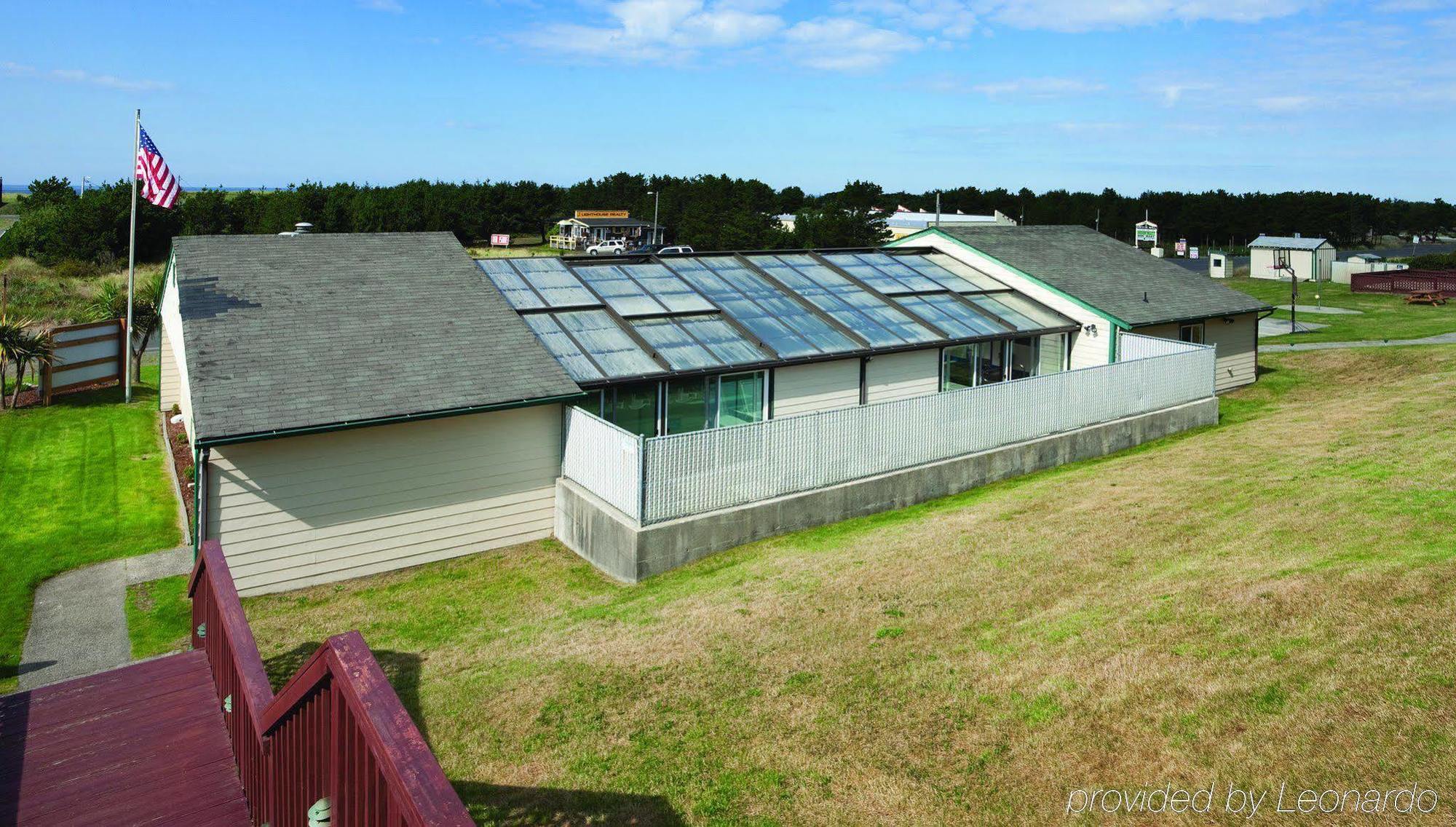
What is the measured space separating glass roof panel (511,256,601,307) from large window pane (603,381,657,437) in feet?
9.49

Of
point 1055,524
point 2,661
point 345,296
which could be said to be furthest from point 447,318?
point 1055,524

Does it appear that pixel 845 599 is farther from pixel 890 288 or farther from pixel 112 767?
pixel 890 288

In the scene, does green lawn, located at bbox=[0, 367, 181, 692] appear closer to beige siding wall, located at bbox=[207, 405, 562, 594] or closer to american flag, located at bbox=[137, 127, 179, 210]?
beige siding wall, located at bbox=[207, 405, 562, 594]

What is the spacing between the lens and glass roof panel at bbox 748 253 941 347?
861 inches

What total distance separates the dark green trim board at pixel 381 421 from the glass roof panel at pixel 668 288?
16.1 feet

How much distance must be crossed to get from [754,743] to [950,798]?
198cm

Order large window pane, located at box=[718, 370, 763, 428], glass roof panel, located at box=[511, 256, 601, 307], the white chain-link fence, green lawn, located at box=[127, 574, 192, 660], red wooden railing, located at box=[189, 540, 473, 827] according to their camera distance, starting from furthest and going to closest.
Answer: glass roof panel, located at box=[511, 256, 601, 307] < large window pane, located at box=[718, 370, 763, 428] < the white chain-link fence < green lawn, located at box=[127, 574, 192, 660] < red wooden railing, located at box=[189, 540, 473, 827]

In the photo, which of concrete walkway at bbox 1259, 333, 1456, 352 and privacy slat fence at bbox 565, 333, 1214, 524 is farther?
concrete walkway at bbox 1259, 333, 1456, 352

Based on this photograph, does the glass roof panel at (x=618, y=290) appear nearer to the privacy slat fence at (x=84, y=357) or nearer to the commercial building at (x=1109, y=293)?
the commercial building at (x=1109, y=293)

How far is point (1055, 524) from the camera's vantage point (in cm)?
1470

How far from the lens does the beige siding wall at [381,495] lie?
47.1 feet

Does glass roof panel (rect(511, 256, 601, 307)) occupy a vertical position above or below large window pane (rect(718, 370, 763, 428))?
above

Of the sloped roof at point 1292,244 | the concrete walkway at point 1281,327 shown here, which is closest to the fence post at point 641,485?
the concrete walkway at point 1281,327

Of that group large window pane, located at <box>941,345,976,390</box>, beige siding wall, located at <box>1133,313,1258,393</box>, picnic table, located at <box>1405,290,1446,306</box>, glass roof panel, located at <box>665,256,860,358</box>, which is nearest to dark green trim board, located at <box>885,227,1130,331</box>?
beige siding wall, located at <box>1133,313,1258,393</box>
